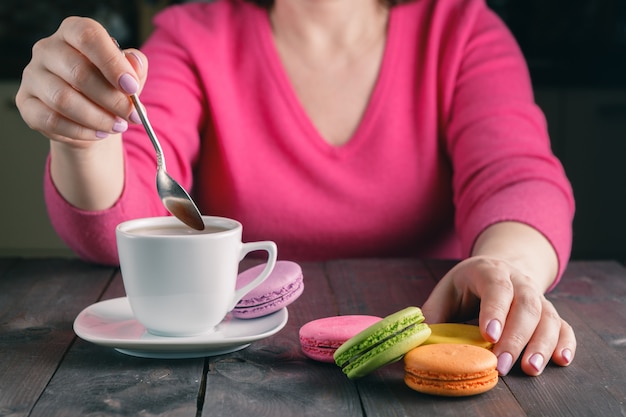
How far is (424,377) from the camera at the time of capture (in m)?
0.68

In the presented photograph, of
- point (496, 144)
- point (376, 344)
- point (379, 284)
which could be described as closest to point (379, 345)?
point (376, 344)

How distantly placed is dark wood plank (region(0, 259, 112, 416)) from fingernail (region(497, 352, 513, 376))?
1.36ft

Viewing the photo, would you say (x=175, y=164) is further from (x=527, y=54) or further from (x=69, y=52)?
(x=527, y=54)

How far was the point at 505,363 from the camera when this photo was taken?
0.73m

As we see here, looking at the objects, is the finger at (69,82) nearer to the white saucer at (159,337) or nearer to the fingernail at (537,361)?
the white saucer at (159,337)

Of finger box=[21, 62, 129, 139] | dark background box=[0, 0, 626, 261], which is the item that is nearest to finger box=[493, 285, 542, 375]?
finger box=[21, 62, 129, 139]

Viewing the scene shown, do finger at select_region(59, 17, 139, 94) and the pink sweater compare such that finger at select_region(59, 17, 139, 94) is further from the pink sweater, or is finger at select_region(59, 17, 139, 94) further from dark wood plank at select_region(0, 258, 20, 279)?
the pink sweater

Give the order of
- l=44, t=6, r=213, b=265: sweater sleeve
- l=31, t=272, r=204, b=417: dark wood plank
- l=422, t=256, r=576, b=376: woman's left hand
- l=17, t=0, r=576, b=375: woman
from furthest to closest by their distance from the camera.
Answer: l=17, t=0, r=576, b=375: woman → l=44, t=6, r=213, b=265: sweater sleeve → l=422, t=256, r=576, b=376: woman's left hand → l=31, t=272, r=204, b=417: dark wood plank

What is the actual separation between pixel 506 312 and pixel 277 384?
251 mm

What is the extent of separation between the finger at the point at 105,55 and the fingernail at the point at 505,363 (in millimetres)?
450

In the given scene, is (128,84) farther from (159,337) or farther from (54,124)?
(159,337)

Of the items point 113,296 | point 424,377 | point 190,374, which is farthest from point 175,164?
point 424,377

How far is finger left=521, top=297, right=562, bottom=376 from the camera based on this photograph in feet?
Answer: 2.41

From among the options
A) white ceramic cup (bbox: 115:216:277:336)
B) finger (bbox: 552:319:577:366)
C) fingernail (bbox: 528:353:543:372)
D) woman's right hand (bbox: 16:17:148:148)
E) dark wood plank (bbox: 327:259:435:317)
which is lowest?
dark wood plank (bbox: 327:259:435:317)
